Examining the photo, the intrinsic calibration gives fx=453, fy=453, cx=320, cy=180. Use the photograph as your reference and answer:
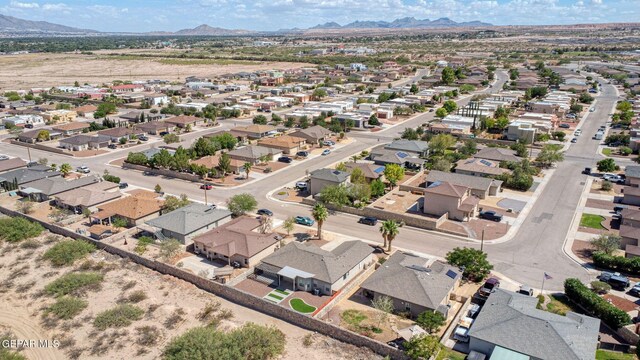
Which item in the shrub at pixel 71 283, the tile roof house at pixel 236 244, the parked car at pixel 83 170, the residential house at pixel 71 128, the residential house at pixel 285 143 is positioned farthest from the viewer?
the residential house at pixel 71 128

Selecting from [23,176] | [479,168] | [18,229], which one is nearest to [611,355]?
[479,168]

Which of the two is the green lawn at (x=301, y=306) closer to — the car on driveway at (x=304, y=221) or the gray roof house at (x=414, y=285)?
the gray roof house at (x=414, y=285)

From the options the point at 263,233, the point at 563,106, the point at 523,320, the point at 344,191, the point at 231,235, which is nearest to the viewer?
the point at 523,320

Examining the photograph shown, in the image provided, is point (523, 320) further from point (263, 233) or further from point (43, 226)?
point (43, 226)

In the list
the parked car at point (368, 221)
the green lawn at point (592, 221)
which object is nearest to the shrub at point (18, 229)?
the parked car at point (368, 221)

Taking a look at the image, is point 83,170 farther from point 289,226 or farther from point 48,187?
point 289,226

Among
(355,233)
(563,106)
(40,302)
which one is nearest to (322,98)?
(563,106)
